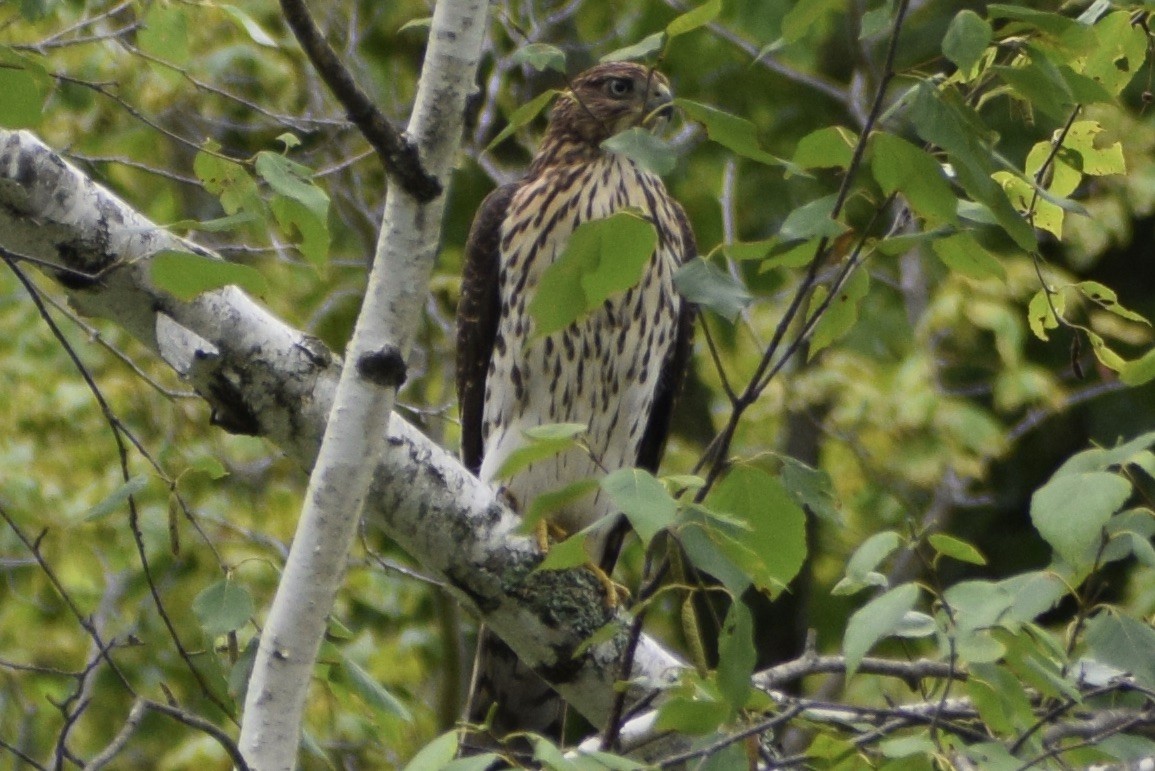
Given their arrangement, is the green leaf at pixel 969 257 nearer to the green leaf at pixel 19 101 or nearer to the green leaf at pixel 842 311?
the green leaf at pixel 842 311

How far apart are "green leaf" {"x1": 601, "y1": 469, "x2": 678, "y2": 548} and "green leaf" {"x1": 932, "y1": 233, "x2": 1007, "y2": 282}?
0.59 metres

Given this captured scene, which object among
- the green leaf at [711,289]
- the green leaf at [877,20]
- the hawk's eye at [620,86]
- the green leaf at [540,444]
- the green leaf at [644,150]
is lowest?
the green leaf at [540,444]

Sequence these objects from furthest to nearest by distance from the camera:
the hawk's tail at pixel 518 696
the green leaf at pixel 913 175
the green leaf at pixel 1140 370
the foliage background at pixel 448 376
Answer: the foliage background at pixel 448 376, the hawk's tail at pixel 518 696, the green leaf at pixel 1140 370, the green leaf at pixel 913 175

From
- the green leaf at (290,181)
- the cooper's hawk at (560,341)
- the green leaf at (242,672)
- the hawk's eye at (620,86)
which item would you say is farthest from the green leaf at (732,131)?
the hawk's eye at (620,86)

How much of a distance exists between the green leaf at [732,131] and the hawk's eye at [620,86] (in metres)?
2.54

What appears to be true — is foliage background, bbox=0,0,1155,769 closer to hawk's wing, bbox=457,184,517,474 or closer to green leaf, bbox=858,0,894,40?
hawk's wing, bbox=457,184,517,474

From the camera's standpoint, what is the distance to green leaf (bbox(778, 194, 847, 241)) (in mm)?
2021

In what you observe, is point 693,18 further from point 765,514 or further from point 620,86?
point 620,86

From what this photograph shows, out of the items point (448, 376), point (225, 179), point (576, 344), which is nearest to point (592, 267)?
point (225, 179)

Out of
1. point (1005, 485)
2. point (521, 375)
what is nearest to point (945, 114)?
point (521, 375)

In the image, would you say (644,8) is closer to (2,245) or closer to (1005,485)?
(1005,485)

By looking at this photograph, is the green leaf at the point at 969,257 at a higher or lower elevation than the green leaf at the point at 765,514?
higher

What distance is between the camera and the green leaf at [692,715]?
203cm

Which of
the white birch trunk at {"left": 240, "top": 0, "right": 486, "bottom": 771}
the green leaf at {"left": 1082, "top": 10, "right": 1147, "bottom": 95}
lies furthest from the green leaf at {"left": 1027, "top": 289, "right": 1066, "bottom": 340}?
the white birch trunk at {"left": 240, "top": 0, "right": 486, "bottom": 771}
